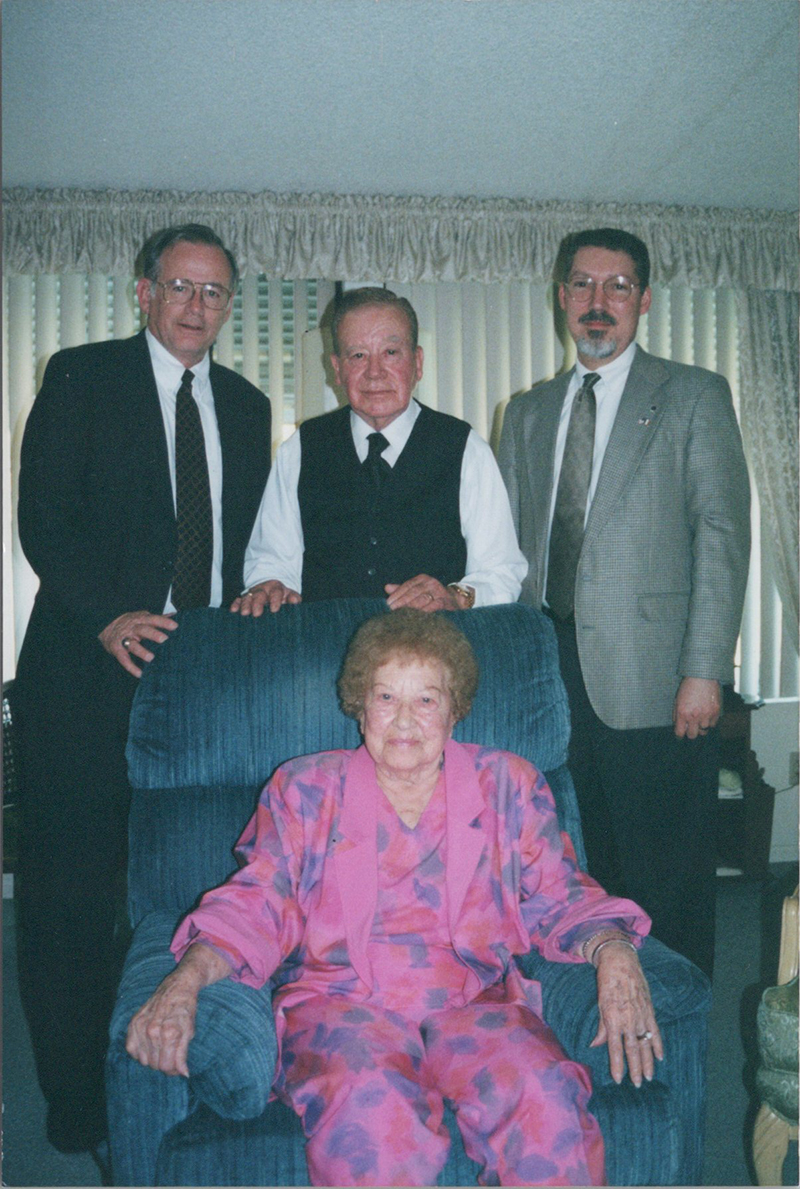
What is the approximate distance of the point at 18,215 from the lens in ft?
11.5

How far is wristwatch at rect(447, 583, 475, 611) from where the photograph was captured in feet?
6.61

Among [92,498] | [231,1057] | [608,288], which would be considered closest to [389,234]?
[608,288]

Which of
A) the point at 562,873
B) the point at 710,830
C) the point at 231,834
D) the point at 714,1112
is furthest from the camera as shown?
the point at 710,830

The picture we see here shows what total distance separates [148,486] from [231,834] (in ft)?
2.63

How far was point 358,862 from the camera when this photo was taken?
1542 millimetres

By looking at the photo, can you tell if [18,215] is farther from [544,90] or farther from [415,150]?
[544,90]

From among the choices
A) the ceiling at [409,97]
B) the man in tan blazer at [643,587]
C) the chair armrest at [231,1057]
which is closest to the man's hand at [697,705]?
the man in tan blazer at [643,587]

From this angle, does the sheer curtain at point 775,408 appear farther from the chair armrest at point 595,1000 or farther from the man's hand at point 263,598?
the chair armrest at point 595,1000

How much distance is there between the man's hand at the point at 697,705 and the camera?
2152mm

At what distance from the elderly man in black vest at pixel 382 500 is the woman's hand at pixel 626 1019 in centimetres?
85

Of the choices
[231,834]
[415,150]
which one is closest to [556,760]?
[231,834]

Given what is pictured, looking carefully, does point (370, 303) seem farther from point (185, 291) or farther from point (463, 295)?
point (463, 295)

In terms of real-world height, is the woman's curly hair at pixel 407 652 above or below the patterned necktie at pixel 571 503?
below

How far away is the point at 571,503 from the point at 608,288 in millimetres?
555
